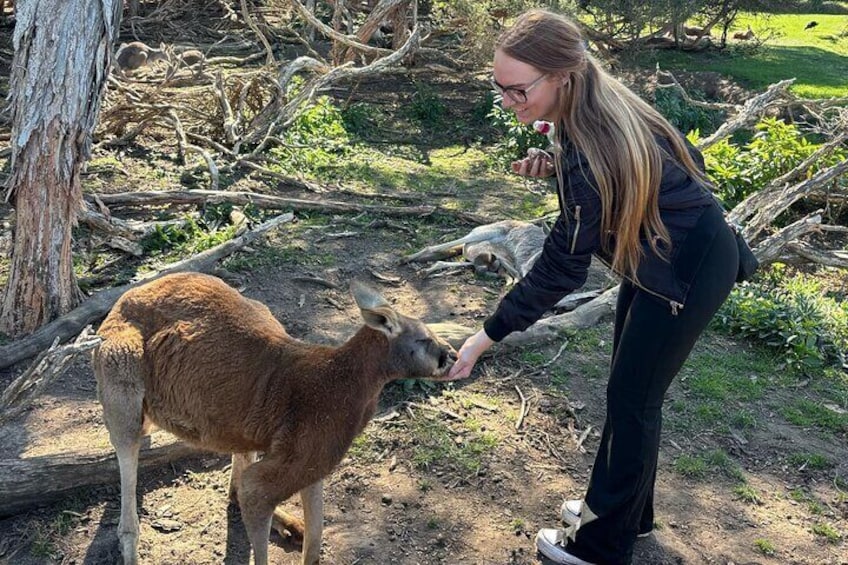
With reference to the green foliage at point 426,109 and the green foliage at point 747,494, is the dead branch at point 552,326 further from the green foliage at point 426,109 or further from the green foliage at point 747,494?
the green foliage at point 426,109

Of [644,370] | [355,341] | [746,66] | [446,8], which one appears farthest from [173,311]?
[746,66]

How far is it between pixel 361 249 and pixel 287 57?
352 inches

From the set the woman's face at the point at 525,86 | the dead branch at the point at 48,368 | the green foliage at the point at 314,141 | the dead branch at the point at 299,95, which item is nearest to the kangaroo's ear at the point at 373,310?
the woman's face at the point at 525,86

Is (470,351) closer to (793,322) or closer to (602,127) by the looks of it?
(602,127)

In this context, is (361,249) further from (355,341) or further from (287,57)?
(287,57)

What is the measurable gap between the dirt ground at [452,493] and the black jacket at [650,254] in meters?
1.52

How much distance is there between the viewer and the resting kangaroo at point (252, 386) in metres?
3.63

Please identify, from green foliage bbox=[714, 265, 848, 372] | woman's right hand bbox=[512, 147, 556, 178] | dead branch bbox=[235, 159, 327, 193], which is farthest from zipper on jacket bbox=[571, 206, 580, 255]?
dead branch bbox=[235, 159, 327, 193]

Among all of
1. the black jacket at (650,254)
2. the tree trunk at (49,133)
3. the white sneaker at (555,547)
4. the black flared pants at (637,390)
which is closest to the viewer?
the black jacket at (650,254)

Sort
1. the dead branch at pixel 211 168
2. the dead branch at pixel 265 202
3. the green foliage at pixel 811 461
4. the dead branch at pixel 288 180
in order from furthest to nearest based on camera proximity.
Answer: the dead branch at pixel 288 180 → the dead branch at pixel 211 168 → the dead branch at pixel 265 202 → the green foliage at pixel 811 461

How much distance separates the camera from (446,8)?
13820mm

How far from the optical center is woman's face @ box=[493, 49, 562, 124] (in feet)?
10.3

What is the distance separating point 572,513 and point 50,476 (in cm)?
273

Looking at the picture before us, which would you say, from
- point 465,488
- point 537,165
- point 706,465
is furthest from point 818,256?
point 537,165
